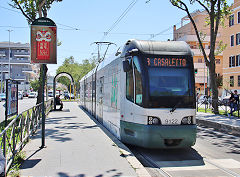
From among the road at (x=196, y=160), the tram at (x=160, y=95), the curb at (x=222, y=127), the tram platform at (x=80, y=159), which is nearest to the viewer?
the tram platform at (x=80, y=159)

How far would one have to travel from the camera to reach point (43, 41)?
8.47 m

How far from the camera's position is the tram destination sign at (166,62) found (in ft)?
26.2

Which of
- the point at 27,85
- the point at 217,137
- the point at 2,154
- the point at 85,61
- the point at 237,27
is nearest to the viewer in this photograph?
the point at 2,154

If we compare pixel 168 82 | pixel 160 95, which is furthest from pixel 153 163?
pixel 168 82

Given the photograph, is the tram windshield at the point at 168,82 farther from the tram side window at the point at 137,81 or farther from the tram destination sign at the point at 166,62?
the tram side window at the point at 137,81

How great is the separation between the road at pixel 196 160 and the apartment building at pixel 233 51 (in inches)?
1290

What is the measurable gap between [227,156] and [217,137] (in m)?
3.66

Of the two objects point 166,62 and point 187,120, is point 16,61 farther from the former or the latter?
point 187,120

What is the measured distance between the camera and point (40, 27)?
8.47 m

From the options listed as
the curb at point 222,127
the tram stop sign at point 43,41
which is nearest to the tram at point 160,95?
the tram stop sign at point 43,41

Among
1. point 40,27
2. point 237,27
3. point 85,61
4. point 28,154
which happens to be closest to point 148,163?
point 28,154

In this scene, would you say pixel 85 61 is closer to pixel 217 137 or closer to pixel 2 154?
pixel 217 137

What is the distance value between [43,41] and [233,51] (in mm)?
37110

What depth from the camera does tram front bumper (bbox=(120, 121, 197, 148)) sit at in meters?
7.58
